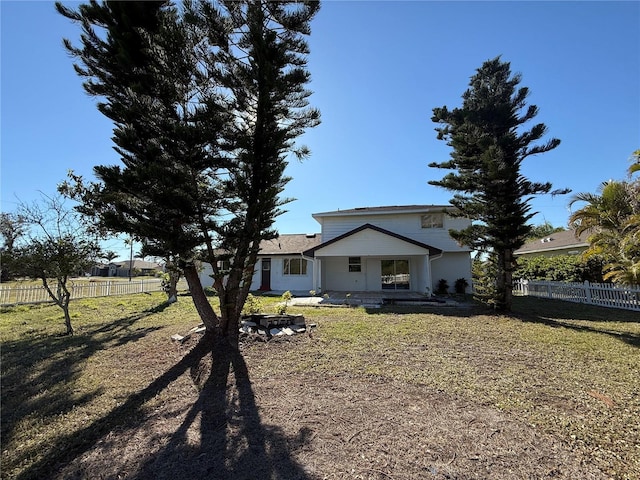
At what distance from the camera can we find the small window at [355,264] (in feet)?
59.4

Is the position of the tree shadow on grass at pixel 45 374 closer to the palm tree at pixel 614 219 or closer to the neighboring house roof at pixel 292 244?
the neighboring house roof at pixel 292 244

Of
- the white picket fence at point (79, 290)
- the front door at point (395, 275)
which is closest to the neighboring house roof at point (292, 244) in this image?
the front door at point (395, 275)

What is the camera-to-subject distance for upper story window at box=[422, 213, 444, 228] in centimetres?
1783

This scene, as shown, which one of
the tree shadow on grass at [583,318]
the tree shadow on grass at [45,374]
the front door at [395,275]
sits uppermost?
the front door at [395,275]

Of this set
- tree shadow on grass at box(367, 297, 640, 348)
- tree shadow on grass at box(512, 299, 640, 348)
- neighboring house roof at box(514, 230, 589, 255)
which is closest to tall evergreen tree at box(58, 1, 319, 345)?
tree shadow on grass at box(367, 297, 640, 348)

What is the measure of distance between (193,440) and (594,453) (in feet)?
13.2

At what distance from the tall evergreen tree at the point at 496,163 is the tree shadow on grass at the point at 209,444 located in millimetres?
9997

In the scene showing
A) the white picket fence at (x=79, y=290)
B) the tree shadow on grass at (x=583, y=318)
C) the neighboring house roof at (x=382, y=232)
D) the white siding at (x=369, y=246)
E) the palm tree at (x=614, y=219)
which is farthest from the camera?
the white siding at (x=369, y=246)

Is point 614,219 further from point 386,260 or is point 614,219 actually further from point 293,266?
point 293,266

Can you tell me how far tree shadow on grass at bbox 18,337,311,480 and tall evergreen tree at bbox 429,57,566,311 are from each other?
10.00 m

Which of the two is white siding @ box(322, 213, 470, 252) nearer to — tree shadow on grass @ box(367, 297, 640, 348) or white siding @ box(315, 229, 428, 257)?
white siding @ box(315, 229, 428, 257)

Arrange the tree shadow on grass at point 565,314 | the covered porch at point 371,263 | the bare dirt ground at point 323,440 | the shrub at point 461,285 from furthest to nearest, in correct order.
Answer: the shrub at point 461,285 → the covered porch at point 371,263 → the tree shadow on grass at point 565,314 → the bare dirt ground at point 323,440

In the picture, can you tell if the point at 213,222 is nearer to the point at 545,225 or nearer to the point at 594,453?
the point at 594,453

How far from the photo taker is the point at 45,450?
317 cm
